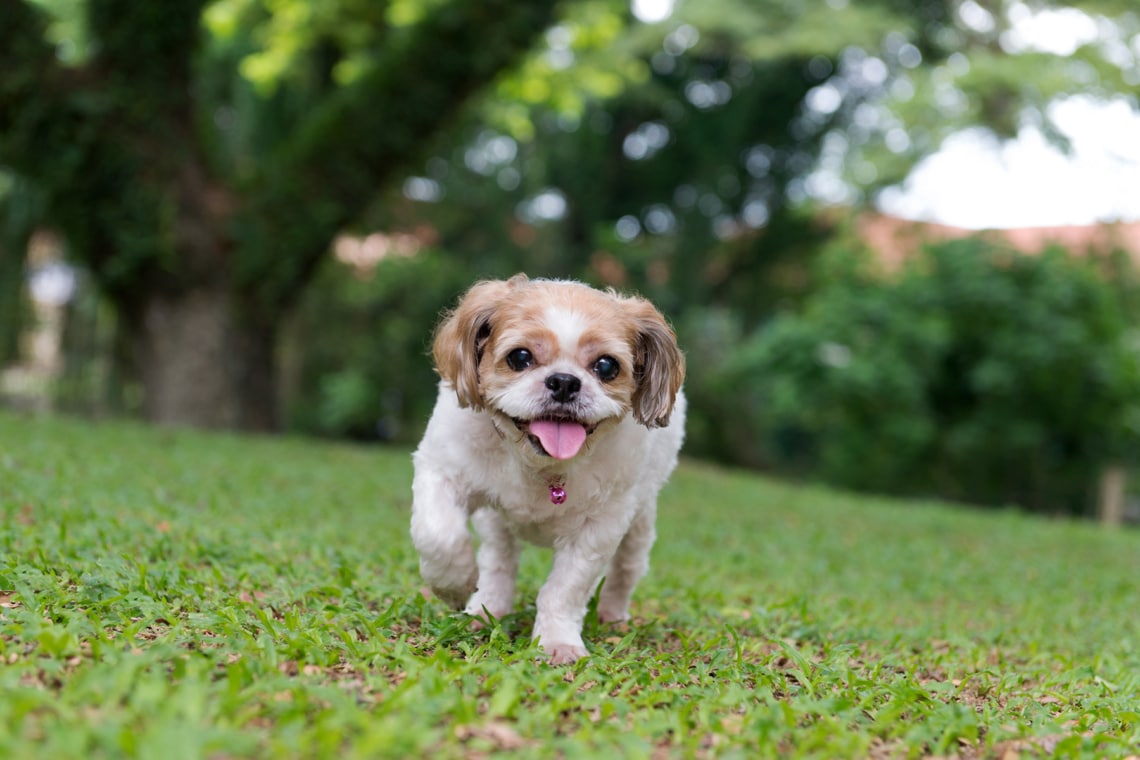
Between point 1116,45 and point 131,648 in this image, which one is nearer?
point 131,648

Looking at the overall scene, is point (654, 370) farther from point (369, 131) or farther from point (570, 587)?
point (369, 131)

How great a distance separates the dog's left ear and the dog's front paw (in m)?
0.92

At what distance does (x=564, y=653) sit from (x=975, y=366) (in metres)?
15.9

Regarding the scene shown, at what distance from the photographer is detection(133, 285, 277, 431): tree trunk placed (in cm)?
1315

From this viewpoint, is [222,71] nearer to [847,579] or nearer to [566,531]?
[847,579]

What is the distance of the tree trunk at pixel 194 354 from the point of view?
1315cm

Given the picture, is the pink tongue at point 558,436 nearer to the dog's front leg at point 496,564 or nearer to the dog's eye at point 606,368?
the dog's eye at point 606,368

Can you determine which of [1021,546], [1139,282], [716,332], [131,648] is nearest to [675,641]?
[131,648]

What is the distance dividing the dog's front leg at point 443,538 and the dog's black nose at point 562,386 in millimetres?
641

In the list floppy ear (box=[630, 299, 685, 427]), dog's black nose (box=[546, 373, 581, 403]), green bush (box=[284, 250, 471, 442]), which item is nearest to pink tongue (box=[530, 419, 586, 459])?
dog's black nose (box=[546, 373, 581, 403])

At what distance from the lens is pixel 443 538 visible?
381 cm

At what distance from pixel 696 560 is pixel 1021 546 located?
16.1ft

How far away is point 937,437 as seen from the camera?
741 inches

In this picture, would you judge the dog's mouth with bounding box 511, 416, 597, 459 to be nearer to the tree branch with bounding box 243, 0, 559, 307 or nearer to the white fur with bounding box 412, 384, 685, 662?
the white fur with bounding box 412, 384, 685, 662
